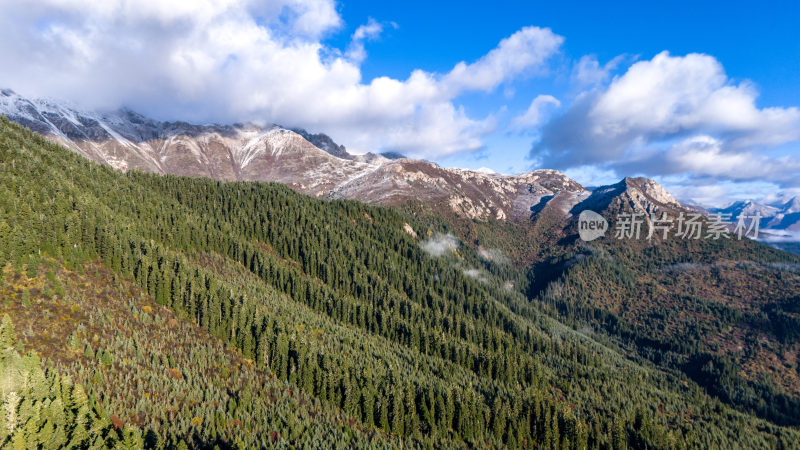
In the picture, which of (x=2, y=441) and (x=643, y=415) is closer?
(x=2, y=441)

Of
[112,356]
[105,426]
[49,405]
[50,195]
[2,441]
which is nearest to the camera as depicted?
[2,441]

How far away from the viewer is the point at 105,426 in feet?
221

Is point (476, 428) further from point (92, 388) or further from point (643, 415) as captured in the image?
point (92, 388)

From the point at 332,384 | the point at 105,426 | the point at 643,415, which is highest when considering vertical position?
the point at 105,426

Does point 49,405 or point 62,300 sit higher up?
point 62,300

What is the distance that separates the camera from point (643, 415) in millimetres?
166750

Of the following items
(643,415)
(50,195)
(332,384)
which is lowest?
(643,415)

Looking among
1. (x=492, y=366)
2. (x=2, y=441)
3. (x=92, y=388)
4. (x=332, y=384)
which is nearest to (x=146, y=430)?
(x=92, y=388)

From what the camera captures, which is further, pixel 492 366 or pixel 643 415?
pixel 492 366

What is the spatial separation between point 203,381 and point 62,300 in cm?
4761

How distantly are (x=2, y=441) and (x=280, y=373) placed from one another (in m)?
84.7

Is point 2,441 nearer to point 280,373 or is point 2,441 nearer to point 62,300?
point 62,300

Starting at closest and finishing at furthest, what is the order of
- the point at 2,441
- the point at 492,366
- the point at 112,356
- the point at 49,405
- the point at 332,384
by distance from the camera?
1. the point at 2,441
2. the point at 49,405
3. the point at 112,356
4. the point at 332,384
5. the point at 492,366

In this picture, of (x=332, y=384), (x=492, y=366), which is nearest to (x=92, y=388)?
(x=332, y=384)
